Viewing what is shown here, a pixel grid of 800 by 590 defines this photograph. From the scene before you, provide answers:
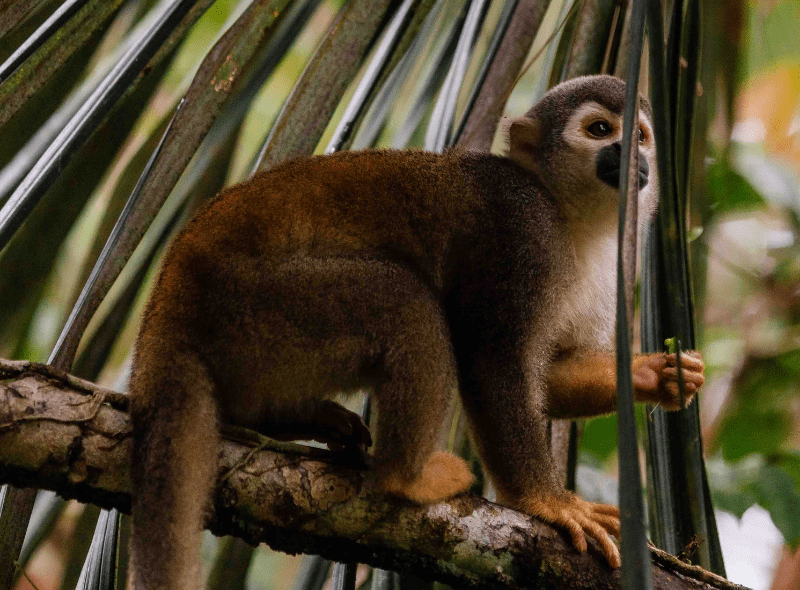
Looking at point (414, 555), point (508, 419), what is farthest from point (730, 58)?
point (414, 555)

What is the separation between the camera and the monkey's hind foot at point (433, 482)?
192cm

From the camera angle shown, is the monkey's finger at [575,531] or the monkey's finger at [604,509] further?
the monkey's finger at [604,509]

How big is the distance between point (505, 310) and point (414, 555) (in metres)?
0.91

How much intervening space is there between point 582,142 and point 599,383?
0.95 metres

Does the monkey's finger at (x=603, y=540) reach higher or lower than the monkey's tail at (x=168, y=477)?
higher

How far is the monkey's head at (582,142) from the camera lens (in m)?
2.85

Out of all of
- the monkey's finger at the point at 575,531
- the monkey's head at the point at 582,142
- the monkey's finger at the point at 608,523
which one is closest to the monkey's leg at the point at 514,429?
the monkey's finger at the point at 608,523

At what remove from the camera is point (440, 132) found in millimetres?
2781

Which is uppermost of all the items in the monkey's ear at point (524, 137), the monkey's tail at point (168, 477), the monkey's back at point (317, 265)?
the monkey's ear at point (524, 137)

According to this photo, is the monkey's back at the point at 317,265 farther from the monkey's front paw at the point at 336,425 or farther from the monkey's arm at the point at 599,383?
the monkey's arm at the point at 599,383

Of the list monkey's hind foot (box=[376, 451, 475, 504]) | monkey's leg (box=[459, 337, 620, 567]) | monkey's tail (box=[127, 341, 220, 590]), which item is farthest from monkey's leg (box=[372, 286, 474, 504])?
monkey's tail (box=[127, 341, 220, 590])

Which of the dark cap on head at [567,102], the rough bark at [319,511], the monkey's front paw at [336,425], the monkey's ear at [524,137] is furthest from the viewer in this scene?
the monkey's ear at [524,137]

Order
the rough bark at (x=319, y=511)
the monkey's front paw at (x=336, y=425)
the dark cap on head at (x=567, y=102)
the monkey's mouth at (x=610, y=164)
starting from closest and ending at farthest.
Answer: the rough bark at (x=319, y=511) → the monkey's front paw at (x=336, y=425) → the monkey's mouth at (x=610, y=164) → the dark cap on head at (x=567, y=102)

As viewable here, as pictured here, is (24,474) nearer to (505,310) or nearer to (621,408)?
(621,408)
